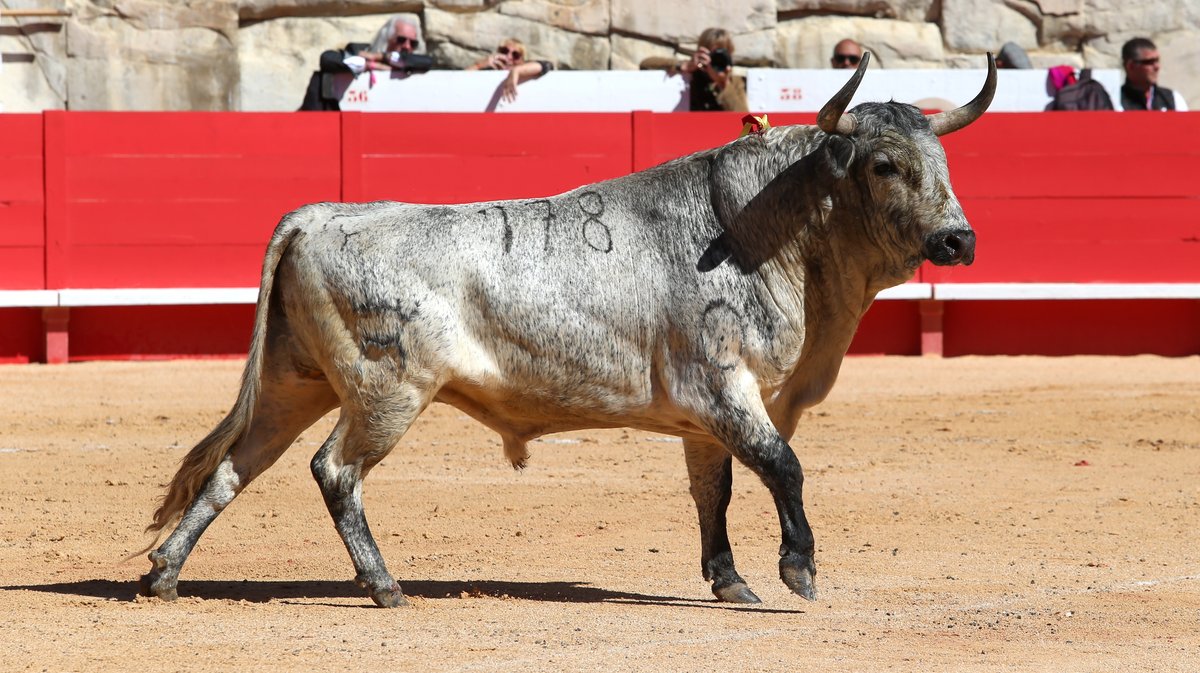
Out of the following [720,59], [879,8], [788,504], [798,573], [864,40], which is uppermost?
[879,8]

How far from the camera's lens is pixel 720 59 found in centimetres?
1120

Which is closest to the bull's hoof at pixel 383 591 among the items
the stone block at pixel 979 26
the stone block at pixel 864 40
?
the stone block at pixel 864 40

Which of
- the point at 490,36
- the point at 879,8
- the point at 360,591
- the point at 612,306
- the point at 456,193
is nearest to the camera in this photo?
the point at 612,306

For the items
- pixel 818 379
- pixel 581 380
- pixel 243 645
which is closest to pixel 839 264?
pixel 818 379

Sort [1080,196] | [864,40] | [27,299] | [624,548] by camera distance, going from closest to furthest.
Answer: [624,548], [27,299], [1080,196], [864,40]

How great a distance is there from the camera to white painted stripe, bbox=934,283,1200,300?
11.6 meters

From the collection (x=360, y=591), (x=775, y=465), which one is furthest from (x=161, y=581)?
(x=775, y=465)

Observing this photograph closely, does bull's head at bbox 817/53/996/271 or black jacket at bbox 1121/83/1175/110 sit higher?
black jacket at bbox 1121/83/1175/110

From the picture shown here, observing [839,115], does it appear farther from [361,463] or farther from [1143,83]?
[1143,83]

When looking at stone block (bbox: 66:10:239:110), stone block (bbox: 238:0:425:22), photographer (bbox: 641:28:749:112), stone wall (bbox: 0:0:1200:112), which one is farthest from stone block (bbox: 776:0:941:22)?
stone block (bbox: 66:10:239:110)

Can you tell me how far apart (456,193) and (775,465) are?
6.98 m

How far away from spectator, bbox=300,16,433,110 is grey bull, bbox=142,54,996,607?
6700 mm

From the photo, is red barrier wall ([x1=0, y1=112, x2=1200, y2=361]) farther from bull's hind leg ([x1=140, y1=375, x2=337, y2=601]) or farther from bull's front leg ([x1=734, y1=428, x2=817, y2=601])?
bull's front leg ([x1=734, y1=428, x2=817, y2=601])

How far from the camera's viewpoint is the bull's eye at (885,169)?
15.3 feet
